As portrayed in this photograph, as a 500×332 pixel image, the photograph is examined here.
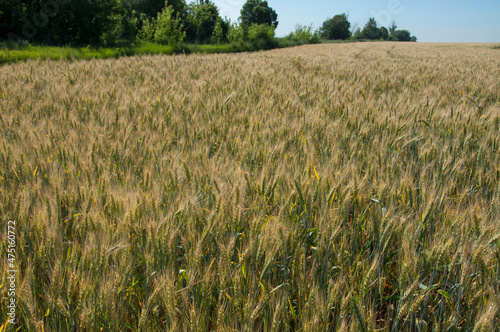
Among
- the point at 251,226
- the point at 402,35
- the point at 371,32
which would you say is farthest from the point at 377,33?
the point at 251,226

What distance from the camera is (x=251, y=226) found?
1137mm

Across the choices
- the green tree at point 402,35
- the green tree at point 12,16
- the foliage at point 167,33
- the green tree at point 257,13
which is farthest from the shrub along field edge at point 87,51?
the green tree at point 402,35

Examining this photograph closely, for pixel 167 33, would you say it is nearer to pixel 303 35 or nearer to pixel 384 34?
pixel 303 35

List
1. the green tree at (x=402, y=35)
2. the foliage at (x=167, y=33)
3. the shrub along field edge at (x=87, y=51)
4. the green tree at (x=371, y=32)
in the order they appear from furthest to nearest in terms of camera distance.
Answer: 1. the green tree at (x=402, y=35)
2. the green tree at (x=371, y=32)
3. the foliage at (x=167, y=33)
4. the shrub along field edge at (x=87, y=51)

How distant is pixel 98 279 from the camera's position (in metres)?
0.94

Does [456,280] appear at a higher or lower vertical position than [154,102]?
lower

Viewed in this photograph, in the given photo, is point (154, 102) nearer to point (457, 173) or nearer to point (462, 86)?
point (457, 173)

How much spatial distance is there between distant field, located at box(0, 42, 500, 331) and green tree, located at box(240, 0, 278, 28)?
239 feet

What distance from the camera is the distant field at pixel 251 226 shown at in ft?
2.98

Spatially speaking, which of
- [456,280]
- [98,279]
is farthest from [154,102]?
[456,280]

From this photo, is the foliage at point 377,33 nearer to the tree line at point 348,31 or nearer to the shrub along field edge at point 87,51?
the tree line at point 348,31

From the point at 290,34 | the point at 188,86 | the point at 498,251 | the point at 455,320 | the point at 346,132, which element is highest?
the point at 290,34

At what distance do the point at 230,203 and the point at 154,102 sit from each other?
8.22ft

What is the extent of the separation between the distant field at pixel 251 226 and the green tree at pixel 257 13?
72.8m
